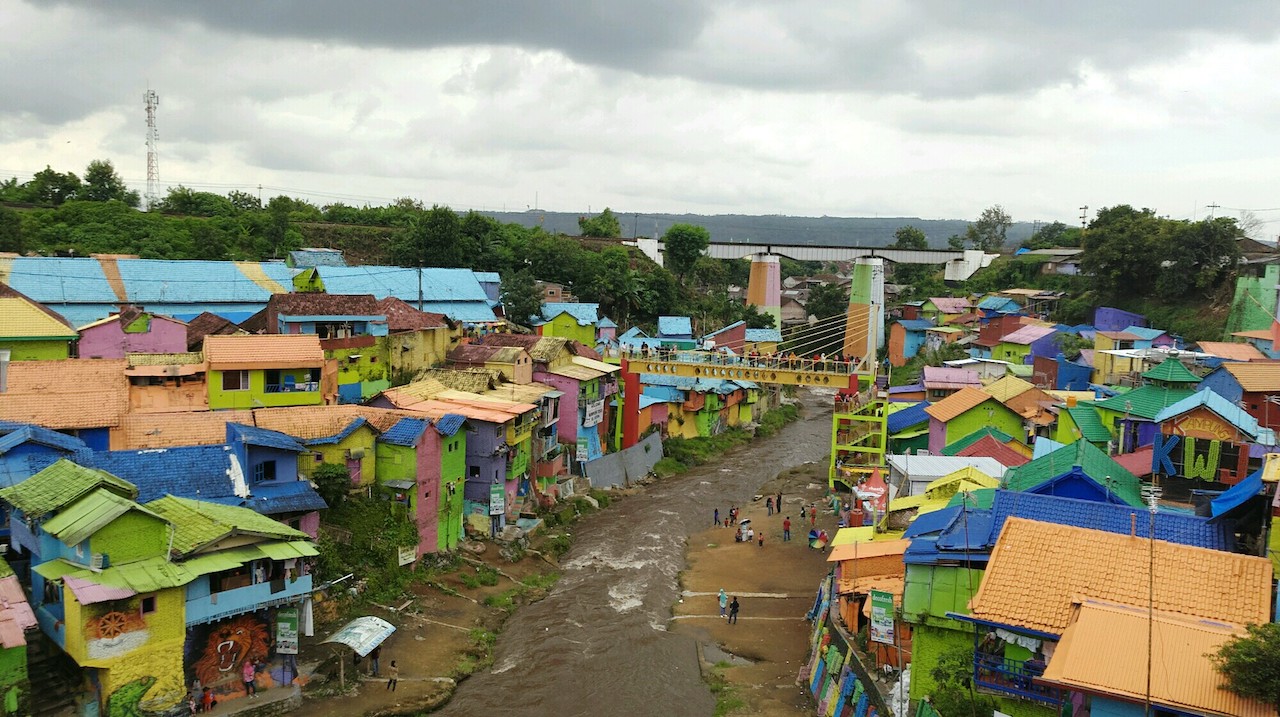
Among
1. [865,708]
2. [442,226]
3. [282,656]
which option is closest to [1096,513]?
[865,708]

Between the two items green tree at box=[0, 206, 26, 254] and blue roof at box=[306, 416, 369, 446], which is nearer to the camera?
blue roof at box=[306, 416, 369, 446]

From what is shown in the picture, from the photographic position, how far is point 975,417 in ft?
99.4

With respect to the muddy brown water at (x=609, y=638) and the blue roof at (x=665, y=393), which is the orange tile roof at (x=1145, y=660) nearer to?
the muddy brown water at (x=609, y=638)

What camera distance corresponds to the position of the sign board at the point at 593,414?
109ft

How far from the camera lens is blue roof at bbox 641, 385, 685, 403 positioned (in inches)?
1592

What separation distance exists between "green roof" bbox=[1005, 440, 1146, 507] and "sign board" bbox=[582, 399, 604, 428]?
15836mm

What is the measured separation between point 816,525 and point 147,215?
128 feet

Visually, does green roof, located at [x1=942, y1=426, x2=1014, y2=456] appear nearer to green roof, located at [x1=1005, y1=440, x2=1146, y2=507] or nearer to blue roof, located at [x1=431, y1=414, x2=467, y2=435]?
green roof, located at [x1=1005, y1=440, x2=1146, y2=507]

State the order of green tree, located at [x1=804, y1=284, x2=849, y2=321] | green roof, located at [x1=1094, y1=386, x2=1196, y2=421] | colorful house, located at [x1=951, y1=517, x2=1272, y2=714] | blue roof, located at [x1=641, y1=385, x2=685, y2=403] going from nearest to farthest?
1. colorful house, located at [x1=951, y1=517, x2=1272, y2=714]
2. green roof, located at [x1=1094, y1=386, x2=1196, y2=421]
3. blue roof, located at [x1=641, y1=385, x2=685, y2=403]
4. green tree, located at [x1=804, y1=284, x2=849, y2=321]

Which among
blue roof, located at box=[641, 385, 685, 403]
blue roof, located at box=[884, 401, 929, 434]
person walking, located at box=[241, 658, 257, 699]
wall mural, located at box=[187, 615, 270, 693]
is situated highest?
blue roof, located at box=[884, 401, 929, 434]

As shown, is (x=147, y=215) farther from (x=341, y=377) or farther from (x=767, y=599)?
(x=767, y=599)

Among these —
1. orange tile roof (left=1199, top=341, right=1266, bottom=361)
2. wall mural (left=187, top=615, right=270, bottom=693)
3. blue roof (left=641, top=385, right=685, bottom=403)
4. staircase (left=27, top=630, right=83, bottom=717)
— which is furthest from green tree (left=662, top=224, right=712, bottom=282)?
staircase (left=27, top=630, right=83, bottom=717)

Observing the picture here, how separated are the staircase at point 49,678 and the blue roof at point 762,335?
134 feet

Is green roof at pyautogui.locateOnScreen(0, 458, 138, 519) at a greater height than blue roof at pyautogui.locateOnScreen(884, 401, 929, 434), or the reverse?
green roof at pyautogui.locateOnScreen(0, 458, 138, 519)
